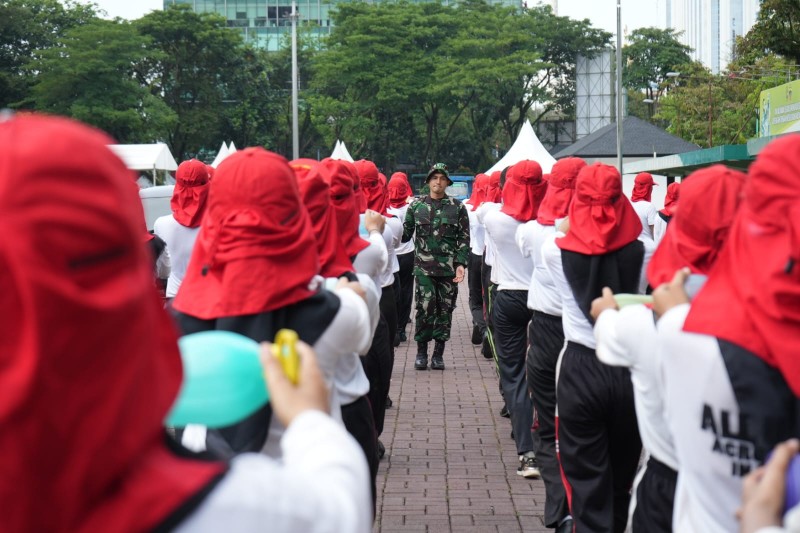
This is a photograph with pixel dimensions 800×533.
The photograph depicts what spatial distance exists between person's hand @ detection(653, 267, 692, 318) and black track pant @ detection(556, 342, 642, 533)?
75.9 inches

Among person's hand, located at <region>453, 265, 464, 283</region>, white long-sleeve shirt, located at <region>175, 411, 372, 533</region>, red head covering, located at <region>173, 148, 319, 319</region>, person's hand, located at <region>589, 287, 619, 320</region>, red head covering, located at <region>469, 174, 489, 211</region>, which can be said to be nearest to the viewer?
white long-sleeve shirt, located at <region>175, 411, 372, 533</region>

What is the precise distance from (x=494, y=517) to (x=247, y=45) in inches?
2030

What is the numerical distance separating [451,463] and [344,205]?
9.09 feet

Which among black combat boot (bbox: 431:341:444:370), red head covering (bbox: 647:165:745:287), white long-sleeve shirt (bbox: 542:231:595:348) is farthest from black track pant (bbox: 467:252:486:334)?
red head covering (bbox: 647:165:745:287)

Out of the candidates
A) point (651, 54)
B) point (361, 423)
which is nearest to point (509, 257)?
point (361, 423)

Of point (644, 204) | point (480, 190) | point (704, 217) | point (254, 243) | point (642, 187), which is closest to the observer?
point (254, 243)

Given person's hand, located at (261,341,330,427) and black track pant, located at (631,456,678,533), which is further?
black track pant, located at (631,456,678,533)

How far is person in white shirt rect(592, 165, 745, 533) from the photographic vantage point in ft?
10.9

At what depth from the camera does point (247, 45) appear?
183 ft

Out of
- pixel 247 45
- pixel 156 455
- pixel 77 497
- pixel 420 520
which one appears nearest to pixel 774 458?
pixel 156 455

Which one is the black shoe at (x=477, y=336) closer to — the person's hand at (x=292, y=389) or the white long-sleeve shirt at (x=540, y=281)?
the white long-sleeve shirt at (x=540, y=281)

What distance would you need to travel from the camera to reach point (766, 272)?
2287 mm

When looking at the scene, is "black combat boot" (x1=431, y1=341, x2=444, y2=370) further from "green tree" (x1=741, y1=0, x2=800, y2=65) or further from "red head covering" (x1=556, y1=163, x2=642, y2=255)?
"green tree" (x1=741, y1=0, x2=800, y2=65)

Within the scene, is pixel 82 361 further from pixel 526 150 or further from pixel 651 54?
pixel 651 54
